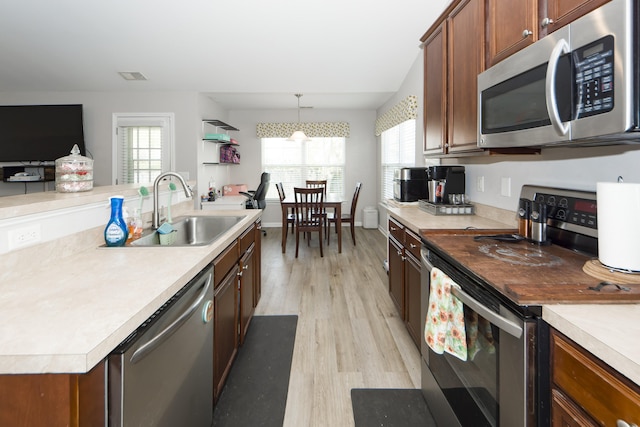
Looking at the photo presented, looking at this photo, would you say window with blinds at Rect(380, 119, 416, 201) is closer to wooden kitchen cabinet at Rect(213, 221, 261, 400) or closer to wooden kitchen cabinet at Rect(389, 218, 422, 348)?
wooden kitchen cabinet at Rect(389, 218, 422, 348)

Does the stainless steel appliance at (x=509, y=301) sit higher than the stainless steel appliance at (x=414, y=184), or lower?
lower

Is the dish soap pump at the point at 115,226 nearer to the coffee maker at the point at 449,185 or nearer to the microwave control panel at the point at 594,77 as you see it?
the microwave control panel at the point at 594,77

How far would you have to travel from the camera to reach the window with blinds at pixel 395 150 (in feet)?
15.8

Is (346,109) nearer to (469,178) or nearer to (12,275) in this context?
(469,178)

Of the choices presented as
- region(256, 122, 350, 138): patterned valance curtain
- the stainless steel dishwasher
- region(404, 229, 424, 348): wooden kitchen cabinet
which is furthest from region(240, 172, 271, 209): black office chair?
the stainless steel dishwasher

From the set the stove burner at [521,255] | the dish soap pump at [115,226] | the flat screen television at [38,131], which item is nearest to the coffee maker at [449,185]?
the stove burner at [521,255]

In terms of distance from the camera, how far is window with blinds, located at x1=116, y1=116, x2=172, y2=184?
514 centimetres

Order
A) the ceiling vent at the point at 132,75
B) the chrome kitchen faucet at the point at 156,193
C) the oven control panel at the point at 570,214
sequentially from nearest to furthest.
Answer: the oven control panel at the point at 570,214 < the chrome kitchen faucet at the point at 156,193 < the ceiling vent at the point at 132,75

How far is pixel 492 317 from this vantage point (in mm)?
1021

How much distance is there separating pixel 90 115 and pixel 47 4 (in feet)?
6.55

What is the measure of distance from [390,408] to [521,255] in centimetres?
101

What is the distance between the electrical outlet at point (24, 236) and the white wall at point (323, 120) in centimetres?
603

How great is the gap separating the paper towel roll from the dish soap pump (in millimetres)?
1858

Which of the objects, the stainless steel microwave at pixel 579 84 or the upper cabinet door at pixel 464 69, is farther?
the upper cabinet door at pixel 464 69
